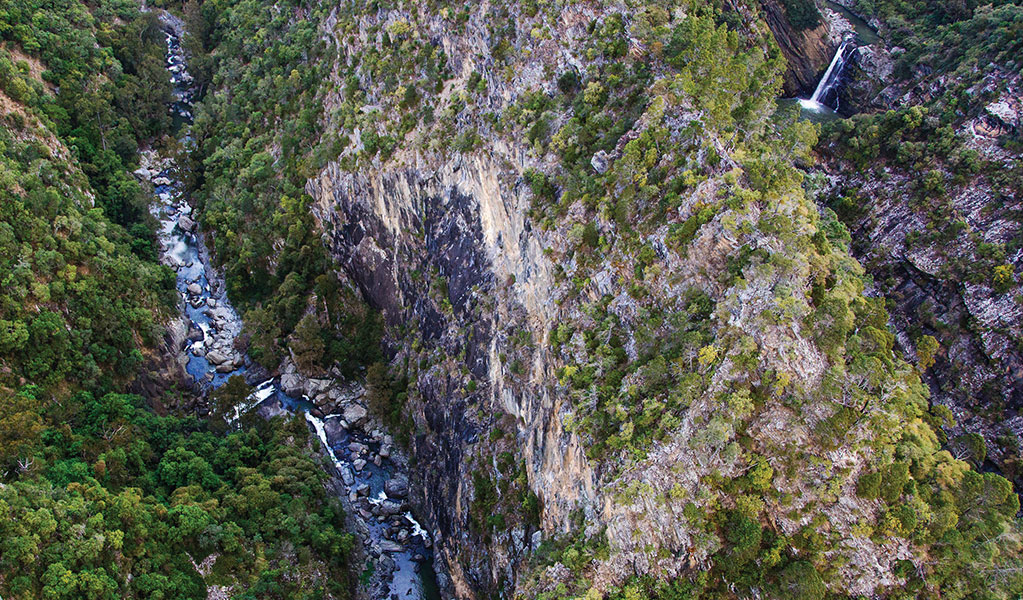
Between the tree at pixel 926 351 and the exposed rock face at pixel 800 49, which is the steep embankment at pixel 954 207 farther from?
the exposed rock face at pixel 800 49

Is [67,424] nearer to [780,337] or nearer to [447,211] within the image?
[447,211]

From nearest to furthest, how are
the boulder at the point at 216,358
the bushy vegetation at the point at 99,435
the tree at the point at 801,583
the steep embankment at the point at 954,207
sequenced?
the tree at the point at 801,583, the bushy vegetation at the point at 99,435, the steep embankment at the point at 954,207, the boulder at the point at 216,358

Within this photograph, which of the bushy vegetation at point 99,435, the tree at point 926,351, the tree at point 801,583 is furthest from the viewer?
the tree at point 926,351

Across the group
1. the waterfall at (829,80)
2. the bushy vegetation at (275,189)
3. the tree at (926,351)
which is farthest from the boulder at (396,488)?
the waterfall at (829,80)

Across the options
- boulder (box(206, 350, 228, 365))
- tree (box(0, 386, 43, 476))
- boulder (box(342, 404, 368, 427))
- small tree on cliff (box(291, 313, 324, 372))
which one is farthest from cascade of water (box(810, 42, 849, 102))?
tree (box(0, 386, 43, 476))

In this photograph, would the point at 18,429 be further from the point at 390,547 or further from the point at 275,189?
the point at 275,189
